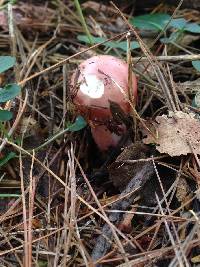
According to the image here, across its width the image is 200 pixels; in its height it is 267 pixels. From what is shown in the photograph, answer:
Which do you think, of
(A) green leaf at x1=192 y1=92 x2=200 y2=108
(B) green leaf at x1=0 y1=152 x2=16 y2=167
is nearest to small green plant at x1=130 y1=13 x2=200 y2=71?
(A) green leaf at x1=192 y1=92 x2=200 y2=108

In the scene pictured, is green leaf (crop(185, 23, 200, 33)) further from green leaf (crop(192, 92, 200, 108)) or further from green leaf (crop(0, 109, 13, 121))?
green leaf (crop(0, 109, 13, 121))

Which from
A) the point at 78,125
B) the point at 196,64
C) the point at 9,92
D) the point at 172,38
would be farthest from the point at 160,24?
the point at 9,92

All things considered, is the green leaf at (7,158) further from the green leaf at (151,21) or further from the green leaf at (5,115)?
the green leaf at (151,21)

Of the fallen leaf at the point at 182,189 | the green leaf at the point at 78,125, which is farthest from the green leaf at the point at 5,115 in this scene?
the fallen leaf at the point at 182,189

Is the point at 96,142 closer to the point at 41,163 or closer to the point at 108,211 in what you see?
the point at 41,163

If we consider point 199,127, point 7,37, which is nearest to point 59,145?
point 199,127

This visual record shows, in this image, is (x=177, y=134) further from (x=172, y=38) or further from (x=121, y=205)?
(x=172, y=38)
